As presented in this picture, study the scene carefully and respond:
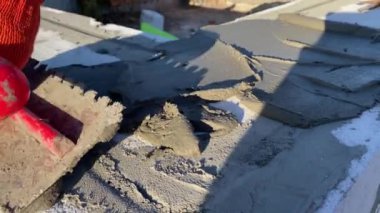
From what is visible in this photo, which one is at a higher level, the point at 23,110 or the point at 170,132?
the point at 23,110

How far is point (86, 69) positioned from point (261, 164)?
116 centimetres

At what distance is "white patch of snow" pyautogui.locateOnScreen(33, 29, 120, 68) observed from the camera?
2679 mm

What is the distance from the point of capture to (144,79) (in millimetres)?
2346

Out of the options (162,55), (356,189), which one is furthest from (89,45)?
(356,189)

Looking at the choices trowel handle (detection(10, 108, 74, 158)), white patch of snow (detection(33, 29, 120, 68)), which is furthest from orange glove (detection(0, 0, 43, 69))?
white patch of snow (detection(33, 29, 120, 68))

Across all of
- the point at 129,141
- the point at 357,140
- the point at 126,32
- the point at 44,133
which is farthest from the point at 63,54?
the point at 357,140

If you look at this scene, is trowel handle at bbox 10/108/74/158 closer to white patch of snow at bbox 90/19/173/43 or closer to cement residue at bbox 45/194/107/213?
cement residue at bbox 45/194/107/213

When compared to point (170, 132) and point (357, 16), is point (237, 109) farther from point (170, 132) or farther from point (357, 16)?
point (357, 16)

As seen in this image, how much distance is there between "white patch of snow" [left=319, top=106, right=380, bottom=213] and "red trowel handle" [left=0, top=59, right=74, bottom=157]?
793 mm

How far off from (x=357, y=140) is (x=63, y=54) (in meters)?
1.67

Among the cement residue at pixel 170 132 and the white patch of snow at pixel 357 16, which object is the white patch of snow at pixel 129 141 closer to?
the cement residue at pixel 170 132

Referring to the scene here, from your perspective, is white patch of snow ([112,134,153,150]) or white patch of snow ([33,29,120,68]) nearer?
white patch of snow ([112,134,153,150])

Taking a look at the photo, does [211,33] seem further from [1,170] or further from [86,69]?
[1,170]

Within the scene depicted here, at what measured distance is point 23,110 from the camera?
167 centimetres
